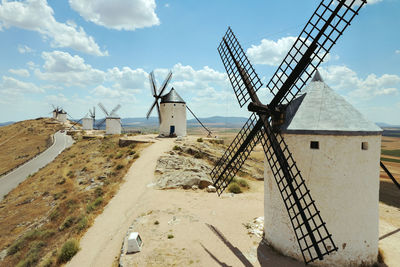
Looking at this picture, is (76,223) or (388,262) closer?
(388,262)

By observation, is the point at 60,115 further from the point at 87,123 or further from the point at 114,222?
the point at 114,222

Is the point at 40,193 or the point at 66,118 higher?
the point at 66,118

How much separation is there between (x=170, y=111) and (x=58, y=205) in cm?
2048

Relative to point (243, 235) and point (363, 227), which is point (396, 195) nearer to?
point (363, 227)

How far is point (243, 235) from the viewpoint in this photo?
11961 mm

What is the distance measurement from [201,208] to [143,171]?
8925mm

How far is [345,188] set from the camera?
8789mm

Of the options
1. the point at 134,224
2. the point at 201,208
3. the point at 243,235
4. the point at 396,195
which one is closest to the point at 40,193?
the point at 134,224

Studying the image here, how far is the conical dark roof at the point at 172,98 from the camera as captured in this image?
3516 centimetres

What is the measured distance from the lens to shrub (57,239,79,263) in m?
11.3

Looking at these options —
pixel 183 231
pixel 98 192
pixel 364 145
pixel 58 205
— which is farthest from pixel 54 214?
pixel 364 145

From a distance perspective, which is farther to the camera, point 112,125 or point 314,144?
point 112,125

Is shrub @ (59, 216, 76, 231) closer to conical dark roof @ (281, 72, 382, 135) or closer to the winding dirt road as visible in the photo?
conical dark roof @ (281, 72, 382, 135)

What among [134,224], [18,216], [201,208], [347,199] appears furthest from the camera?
[18,216]
